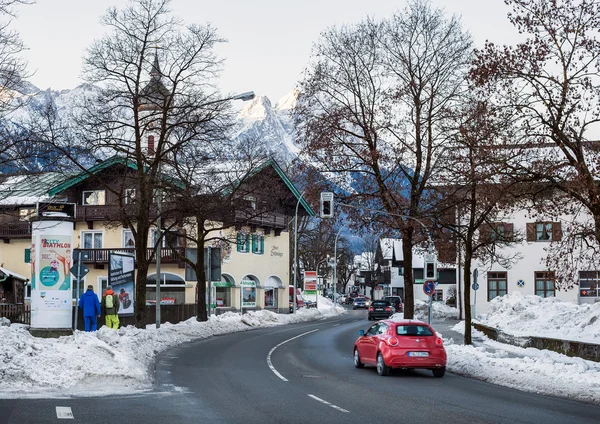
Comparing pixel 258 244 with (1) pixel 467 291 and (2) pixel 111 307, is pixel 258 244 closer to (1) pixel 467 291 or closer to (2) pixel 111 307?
(2) pixel 111 307

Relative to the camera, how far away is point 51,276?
25531mm

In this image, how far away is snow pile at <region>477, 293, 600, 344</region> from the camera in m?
29.1

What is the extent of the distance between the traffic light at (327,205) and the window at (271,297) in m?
37.6

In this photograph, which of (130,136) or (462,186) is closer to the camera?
(462,186)

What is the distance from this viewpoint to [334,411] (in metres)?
14.2

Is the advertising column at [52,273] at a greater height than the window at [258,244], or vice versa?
the window at [258,244]

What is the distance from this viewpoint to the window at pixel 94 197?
219 feet

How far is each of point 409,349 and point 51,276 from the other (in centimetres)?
1076

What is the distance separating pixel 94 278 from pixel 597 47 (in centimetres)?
5127

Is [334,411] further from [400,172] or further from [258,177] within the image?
[258,177]

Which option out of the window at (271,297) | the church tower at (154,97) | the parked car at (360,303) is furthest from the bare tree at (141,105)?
the parked car at (360,303)

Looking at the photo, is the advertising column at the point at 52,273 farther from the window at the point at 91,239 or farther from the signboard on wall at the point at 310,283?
the signboard on wall at the point at 310,283

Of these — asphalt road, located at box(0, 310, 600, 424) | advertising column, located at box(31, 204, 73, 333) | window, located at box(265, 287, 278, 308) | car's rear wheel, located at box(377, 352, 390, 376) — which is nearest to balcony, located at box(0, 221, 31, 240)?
window, located at box(265, 287, 278, 308)

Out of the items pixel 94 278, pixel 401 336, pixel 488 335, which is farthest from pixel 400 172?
pixel 94 278
